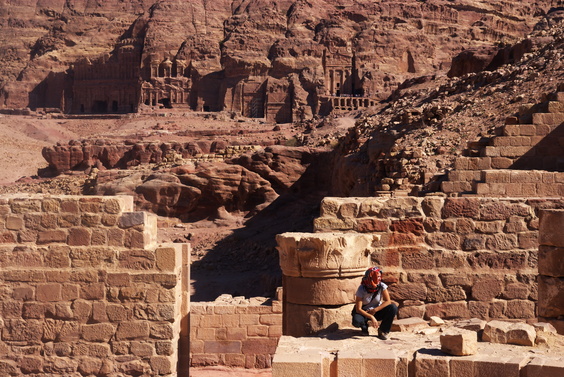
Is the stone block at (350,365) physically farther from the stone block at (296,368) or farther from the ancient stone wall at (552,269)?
the ancient stone wall at (552,269)

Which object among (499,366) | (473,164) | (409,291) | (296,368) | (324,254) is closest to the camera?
(499,366)

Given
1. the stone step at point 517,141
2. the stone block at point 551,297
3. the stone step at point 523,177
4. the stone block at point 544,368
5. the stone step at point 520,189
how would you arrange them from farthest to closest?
1. the stone step at point 517,141
2. the stone step at point 523,177
3. the stone step at point 520,189
4. the stone block at point 551,297
5. the stone block at point 544,368

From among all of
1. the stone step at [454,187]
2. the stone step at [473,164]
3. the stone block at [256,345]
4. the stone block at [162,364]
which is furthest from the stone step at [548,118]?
the stone block at [162,364]

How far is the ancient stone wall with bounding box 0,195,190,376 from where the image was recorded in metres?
8.16

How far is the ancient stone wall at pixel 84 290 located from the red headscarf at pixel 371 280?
193 centimetres

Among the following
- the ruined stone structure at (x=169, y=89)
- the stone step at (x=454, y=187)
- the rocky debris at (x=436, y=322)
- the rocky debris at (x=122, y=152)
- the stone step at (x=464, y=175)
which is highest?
the ruined stone structure at (x=169, y=89)

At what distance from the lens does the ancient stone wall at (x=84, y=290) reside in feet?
26.8

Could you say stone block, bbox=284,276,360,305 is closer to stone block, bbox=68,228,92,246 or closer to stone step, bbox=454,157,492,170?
stone block, bbox=68,228,92,246

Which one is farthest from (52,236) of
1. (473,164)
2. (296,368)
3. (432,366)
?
(473,164)

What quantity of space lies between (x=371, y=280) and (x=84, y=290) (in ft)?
9.41

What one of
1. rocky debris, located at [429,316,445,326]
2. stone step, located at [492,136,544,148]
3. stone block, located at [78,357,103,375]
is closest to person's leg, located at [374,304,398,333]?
rocky debris, located at [429,316,445,326]

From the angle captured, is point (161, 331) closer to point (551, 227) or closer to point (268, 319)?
point (551, 227)

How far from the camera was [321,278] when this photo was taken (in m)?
7.64

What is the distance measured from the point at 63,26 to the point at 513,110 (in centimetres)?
9159
